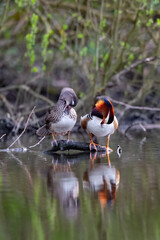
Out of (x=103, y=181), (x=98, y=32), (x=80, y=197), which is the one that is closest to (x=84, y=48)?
(x=98, y=32)

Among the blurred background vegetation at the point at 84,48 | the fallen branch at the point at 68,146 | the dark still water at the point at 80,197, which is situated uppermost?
the blurred background vegetation at the point at 84,48

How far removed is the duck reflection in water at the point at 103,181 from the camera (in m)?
4.74

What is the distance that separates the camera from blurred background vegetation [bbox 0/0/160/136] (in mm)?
11867

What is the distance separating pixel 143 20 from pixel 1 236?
9.19 meters

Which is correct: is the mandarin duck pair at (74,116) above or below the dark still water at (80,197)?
above

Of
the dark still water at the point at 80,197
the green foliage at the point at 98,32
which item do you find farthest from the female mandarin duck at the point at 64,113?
the green foliage at the point at 98,32

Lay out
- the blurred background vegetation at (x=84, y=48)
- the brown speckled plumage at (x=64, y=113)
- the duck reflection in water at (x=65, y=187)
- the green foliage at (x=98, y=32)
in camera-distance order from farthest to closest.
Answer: the blurred background vegetation at (x=84, y=48) < the green foliage at (x=98, y=32) < the brown speckled plumage at (x=64, y=113) < the duck reflection in water at (x=65, y=187)

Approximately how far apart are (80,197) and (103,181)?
0.85 metres

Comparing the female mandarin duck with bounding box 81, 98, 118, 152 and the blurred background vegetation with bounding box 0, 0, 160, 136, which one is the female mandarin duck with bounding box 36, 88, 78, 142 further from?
the blurred background vegetation with bounding box 0, 0, 160, 136

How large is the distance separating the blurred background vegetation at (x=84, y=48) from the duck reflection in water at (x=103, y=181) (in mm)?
4931

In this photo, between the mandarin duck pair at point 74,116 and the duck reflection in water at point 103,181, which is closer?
the duck reflection in water at point 103,181

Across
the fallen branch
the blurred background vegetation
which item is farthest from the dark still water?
the blurred background vegetation

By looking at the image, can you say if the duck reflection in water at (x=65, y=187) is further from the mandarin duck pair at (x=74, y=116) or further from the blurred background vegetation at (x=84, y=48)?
the blurred background vegetation at (x=84, y=48)

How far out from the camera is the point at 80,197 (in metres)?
4.76
